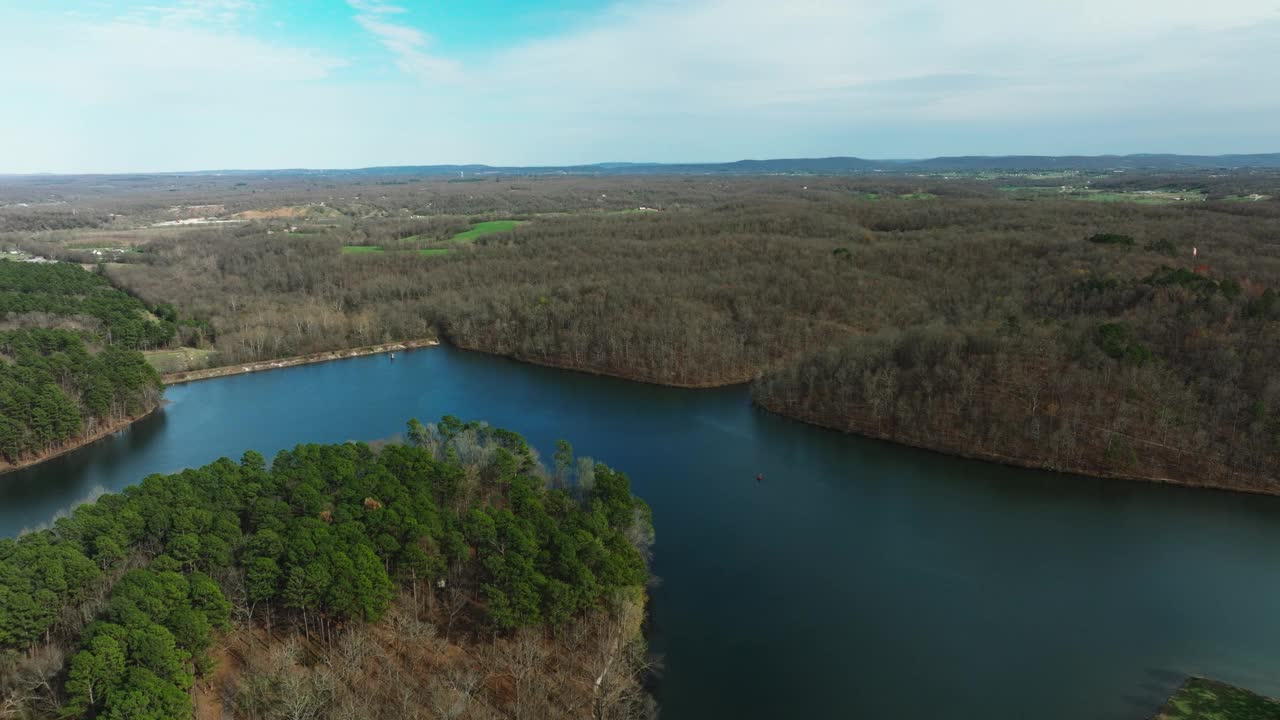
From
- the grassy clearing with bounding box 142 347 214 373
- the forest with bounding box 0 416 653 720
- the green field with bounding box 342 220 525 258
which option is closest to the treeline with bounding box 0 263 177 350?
the grassy clearing with bounding box 142 347 214 373

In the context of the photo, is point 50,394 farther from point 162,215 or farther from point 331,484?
point 162,215

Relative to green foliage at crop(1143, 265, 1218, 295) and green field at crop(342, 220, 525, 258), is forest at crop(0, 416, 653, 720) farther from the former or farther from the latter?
green field at crop(342, 220, 525, 258)

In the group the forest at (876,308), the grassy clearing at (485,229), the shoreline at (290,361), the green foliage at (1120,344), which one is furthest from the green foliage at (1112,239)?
the grassy clearing at (485,229)

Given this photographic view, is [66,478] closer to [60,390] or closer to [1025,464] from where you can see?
[60,390]

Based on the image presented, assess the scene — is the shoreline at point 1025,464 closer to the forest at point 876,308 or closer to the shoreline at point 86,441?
the forest at point 876,308

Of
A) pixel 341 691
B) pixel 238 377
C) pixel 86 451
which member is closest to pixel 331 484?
pixel 341 691
